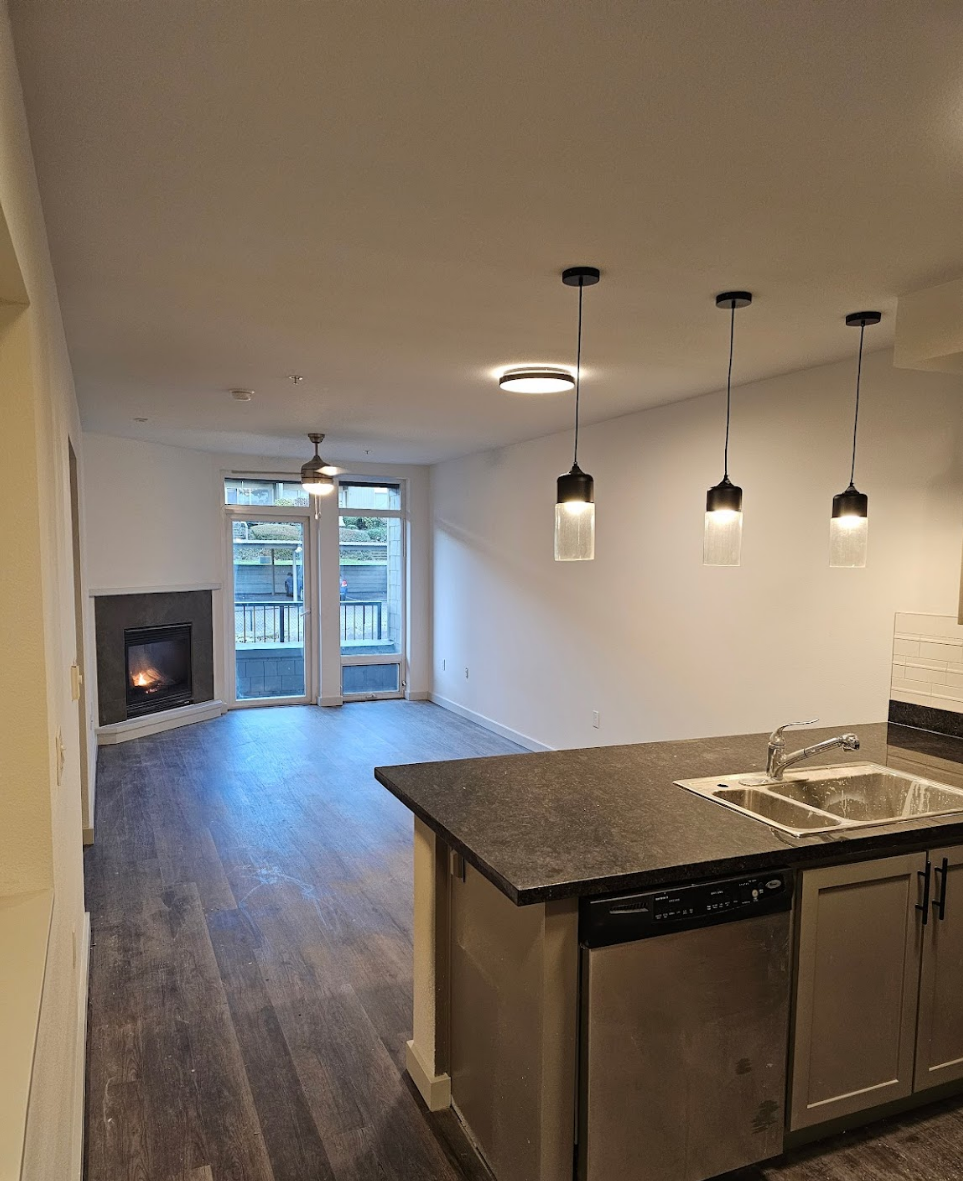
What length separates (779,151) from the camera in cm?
171

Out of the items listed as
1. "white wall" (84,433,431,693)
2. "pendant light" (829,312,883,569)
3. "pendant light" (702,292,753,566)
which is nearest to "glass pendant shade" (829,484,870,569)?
"pendant light" (829,312,883,569)

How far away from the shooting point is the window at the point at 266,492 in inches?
→ 306

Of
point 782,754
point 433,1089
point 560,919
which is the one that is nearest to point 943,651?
point 782,754

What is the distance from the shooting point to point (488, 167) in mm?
1796

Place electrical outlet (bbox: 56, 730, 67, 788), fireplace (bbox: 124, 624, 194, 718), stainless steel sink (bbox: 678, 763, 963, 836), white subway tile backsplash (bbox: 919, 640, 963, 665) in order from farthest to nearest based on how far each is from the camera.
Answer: fireplace (bbox: 124, 624, 194, 718) < white subway tile backsplash (bbox: 919, 640, 963, 665) < stainless steel sink (bbox: 678, 763, 963, 836) < electrical outlet (bbox: 56, 730, 67, 788)

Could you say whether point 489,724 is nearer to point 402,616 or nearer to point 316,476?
point 402,616

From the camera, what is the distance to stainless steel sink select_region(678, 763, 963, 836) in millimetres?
2449

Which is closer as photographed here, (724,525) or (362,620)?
(724,525)

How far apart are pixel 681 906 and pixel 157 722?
6056 mm

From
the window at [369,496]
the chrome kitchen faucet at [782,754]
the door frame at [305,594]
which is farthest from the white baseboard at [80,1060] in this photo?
the window at [369,496]

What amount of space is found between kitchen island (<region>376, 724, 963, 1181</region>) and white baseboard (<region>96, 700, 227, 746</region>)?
4796 millimetres

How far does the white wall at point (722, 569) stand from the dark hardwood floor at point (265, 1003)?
1.74 meters

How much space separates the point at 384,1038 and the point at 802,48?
2927mm

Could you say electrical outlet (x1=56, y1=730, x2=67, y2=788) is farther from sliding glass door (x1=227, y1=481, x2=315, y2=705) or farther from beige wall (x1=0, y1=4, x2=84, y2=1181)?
sliding glass door (x1=227, y1=481, x2=315, y2=705)
